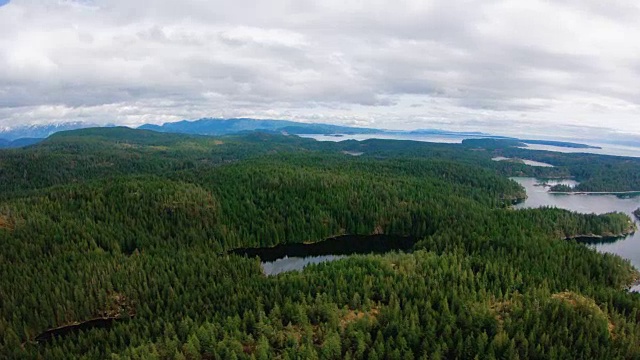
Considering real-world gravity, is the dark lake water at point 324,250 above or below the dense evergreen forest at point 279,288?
below

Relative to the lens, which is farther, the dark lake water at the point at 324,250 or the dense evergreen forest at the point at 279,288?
the dark lake water at the point at 324,250

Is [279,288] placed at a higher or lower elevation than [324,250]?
higher

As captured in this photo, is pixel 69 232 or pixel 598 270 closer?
pixel 598 270

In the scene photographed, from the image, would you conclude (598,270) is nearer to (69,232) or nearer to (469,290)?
(469,290)

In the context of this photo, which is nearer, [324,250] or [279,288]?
[279,288]

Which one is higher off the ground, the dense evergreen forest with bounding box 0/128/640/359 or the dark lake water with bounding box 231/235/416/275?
the dense evergreen forest with bounding box 0/128/640/359

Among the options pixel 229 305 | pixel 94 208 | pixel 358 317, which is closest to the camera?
pixel 358 317

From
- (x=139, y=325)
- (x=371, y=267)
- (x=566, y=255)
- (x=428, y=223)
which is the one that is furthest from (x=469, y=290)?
(x=428, y=223)

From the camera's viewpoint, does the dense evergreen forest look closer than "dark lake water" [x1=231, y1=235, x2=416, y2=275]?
Yes
